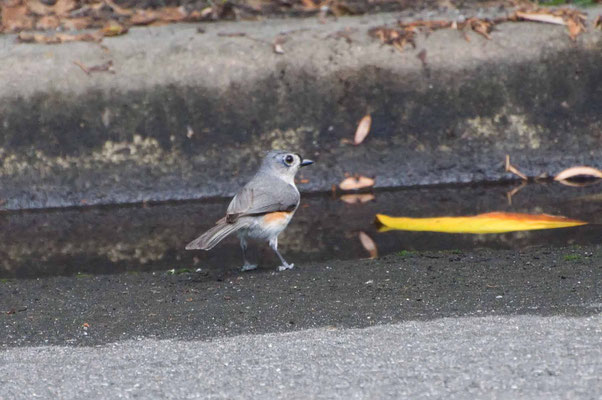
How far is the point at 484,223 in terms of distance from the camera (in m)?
7.14

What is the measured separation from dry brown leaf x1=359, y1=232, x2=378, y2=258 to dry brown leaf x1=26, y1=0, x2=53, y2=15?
4.24 metres

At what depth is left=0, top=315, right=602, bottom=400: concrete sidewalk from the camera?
3588 mm

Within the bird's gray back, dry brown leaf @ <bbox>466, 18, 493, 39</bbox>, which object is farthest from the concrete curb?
the bird's gray back

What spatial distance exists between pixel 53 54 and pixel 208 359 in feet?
16.9

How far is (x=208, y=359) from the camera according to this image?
13.5ft

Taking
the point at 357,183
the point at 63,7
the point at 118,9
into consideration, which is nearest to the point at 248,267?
the point at 357,183

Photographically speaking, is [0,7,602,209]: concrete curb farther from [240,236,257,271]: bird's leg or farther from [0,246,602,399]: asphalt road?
[0,246,602,399]: asphalt road

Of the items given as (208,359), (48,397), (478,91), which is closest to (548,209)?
(478,91)

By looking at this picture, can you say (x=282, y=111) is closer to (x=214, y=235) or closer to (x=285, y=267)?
(x=285, y=267)

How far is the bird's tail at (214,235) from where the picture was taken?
5.98 m

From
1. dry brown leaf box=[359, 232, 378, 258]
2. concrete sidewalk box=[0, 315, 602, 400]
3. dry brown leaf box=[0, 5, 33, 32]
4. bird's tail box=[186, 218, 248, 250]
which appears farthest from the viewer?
dry brown leaf box=[0, 5, 33, 32]

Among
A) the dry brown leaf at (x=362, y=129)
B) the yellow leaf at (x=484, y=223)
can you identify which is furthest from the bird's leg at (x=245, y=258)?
the dry brown leaf at (x=362, y=129)

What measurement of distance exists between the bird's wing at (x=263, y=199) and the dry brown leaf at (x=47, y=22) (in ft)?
11.8

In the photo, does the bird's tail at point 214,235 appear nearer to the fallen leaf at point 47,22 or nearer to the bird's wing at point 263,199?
the bird's wing at point 263,199
